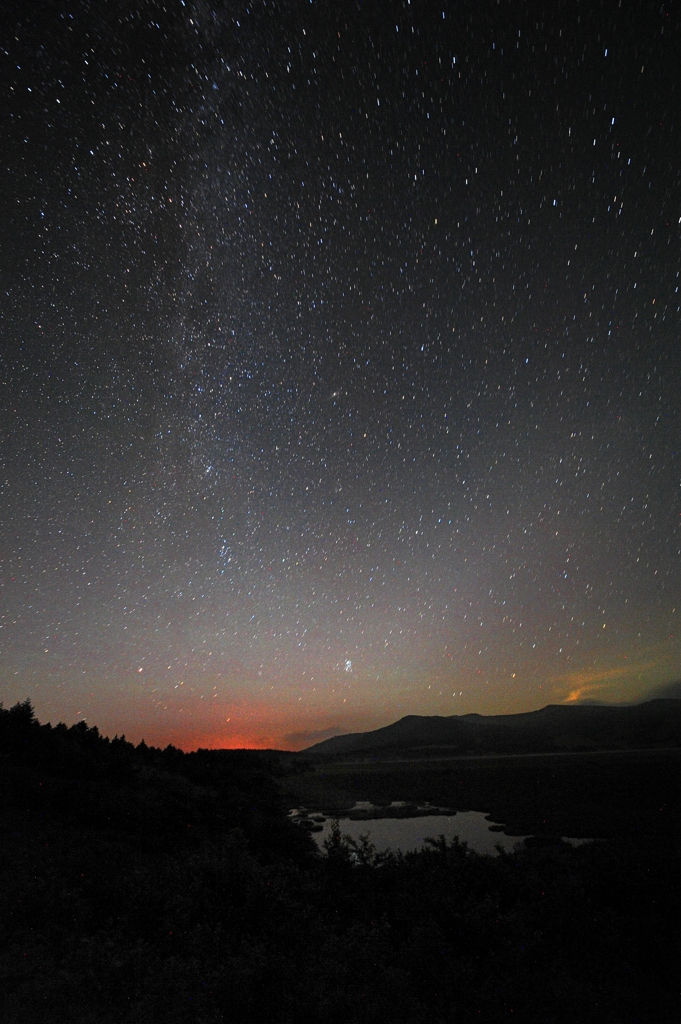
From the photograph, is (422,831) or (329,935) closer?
(329,935)

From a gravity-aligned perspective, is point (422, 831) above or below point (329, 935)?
below

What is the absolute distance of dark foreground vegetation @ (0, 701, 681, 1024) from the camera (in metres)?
7.20

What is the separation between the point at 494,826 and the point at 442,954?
21.0m

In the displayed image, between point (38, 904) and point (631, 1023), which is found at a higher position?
point (38, 904)

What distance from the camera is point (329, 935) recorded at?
31.5 feet

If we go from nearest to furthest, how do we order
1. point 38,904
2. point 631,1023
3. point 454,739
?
point 631,1023, point 38,904, point 454,739

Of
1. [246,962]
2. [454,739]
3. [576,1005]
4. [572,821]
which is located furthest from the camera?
[454,739]

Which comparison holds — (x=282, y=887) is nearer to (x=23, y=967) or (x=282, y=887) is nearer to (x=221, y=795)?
(x=23, y=967)

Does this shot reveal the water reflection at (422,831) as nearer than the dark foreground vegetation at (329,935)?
No

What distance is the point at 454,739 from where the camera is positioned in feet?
614

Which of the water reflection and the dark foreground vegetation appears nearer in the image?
the dark foreground vegetation


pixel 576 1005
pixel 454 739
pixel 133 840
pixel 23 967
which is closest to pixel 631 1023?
pixel 576 1005

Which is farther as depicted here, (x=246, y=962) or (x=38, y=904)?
(x=38, y=904)

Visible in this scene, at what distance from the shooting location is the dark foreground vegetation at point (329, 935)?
23.6ft
